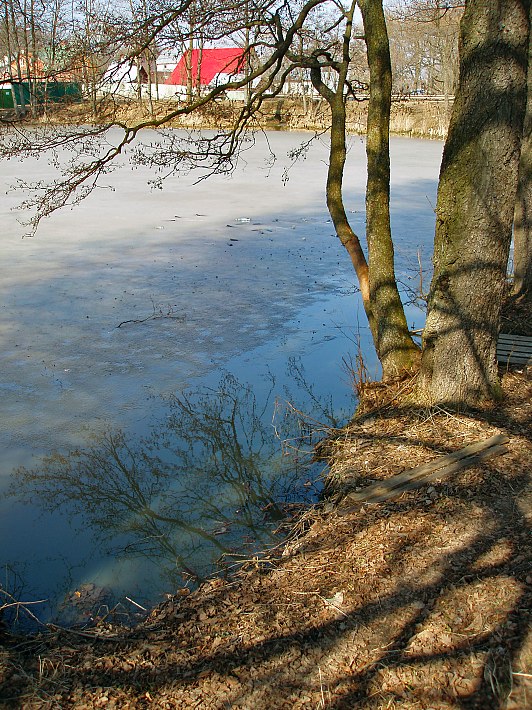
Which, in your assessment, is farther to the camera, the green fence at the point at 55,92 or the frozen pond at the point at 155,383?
the green fence at the point at 55,92

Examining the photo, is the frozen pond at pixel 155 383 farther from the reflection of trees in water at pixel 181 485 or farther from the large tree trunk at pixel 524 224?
the large tree trunk at pixel 524 224

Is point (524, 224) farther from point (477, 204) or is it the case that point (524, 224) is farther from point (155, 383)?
point (155, 383)

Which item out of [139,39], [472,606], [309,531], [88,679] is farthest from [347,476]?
[139,39]

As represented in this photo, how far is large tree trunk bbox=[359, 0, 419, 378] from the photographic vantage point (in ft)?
18.0

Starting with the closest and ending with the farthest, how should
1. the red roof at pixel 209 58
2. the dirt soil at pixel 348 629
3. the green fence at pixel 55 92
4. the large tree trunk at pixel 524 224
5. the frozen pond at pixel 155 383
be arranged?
the dirt soil at pixel 348 629
the frozen pond at pixel 155 383
the green fence at pixel 55 92
the red roof at pixel 209 58
the large tree trunk at pixel 524 224

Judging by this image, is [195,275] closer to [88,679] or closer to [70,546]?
[70,546]

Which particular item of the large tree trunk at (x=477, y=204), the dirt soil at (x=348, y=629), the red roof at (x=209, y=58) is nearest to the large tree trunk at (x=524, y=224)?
the large tree trunk at (x=477, y=204)

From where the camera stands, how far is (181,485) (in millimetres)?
4734

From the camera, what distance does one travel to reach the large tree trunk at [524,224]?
6.99m

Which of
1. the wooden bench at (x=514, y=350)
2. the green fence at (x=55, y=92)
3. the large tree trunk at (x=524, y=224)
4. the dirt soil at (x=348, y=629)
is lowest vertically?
the dirt soil at (x=348, y=629)

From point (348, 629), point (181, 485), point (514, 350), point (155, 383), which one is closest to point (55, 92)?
point (155, 383)

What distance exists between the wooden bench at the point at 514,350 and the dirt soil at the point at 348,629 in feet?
5.56

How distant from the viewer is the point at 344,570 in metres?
3.32

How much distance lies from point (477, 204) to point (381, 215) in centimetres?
138
